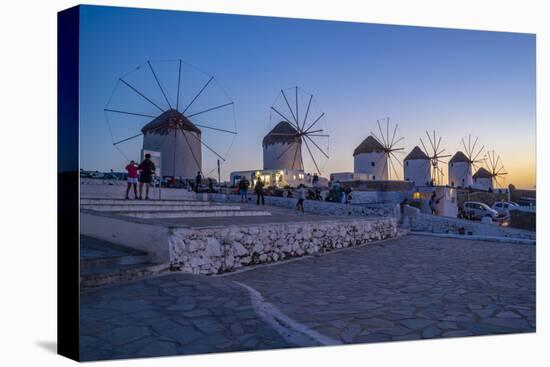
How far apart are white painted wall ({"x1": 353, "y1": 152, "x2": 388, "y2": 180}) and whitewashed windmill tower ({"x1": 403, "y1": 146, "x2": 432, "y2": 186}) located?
1.75m

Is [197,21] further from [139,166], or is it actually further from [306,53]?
[139,166]

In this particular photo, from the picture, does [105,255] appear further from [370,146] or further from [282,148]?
[370,146]

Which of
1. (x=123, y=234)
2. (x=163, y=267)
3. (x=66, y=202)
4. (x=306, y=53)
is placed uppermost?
(x=306, y=53)

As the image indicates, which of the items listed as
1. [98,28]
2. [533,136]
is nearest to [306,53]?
[98,28]

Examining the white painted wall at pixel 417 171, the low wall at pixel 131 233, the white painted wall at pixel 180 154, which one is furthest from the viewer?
the white painted wall at pixel 417 171

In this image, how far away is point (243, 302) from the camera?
12.4 feet

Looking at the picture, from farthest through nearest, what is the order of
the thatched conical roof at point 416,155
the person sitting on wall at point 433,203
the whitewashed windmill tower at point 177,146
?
the thatched conical roof at point 416,155
the person sitting on wall at point 433,203
the whitewashed windmill tower at point 177,146

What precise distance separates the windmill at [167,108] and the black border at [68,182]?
0.65 metres

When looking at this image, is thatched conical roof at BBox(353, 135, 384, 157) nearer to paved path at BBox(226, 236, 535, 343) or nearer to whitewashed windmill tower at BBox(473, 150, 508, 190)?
whitewashed windmill tower at BBox(473, 150, 508, 190)

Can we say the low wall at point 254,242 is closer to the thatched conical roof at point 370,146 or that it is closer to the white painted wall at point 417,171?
the thatched conical roof at point 370,146

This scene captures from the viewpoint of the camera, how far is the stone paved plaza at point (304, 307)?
325 cm

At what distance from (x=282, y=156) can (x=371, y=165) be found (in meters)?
7.48

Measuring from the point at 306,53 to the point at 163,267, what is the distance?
9.92 feet

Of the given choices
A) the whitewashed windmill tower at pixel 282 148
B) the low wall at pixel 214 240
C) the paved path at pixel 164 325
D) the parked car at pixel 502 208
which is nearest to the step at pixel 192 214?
Result: the low wall at pixel 214 240
